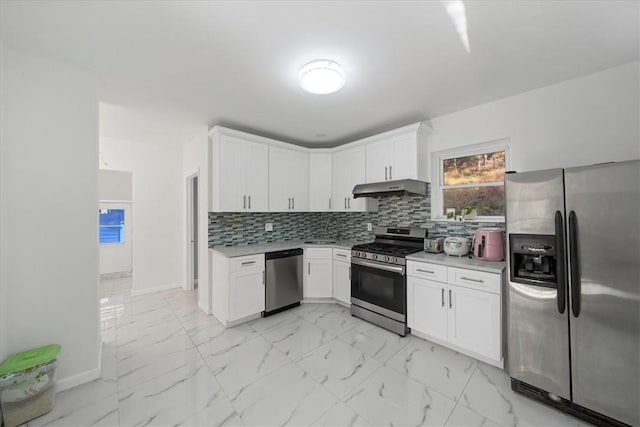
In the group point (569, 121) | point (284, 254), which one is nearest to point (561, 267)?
point (569, 121)

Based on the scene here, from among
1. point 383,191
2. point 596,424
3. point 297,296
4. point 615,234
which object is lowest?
point 596,424

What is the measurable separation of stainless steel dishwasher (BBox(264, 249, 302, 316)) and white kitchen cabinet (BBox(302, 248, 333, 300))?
0.11 meters

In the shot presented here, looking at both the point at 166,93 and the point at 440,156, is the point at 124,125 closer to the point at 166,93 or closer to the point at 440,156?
the point at 166,93

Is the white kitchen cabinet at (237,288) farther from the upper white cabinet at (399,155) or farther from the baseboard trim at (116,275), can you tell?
the baseboard trim at (116,275)

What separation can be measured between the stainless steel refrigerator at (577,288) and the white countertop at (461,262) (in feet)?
0.78

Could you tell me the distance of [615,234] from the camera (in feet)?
5.04

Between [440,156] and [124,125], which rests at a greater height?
[124,125]

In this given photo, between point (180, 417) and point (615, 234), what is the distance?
2998 millimetres

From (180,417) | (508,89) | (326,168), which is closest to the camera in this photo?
(180,417)

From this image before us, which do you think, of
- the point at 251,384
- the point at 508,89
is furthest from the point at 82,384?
the point at 508,89

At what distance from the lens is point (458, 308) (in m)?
2.34

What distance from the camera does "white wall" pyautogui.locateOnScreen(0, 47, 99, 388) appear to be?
5.82ft

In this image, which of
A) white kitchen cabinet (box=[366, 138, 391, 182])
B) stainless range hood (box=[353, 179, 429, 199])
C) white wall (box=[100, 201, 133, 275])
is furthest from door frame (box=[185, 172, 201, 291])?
white kitchen cabinet (box=[366, 138, 391, 182])

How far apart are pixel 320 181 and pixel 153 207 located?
2.84 metres
